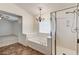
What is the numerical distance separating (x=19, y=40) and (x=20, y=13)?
1.53 feet

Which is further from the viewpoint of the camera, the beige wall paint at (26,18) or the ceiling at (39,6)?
the beige wall paint at (26,18)

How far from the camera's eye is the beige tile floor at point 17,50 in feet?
3.99

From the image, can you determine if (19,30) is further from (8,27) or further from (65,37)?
(65,37)

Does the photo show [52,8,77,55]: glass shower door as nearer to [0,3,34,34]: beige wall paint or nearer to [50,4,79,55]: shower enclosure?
[50,4,79,55]: shower enclosure

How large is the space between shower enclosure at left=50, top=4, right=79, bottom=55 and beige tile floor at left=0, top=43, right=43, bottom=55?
361mm

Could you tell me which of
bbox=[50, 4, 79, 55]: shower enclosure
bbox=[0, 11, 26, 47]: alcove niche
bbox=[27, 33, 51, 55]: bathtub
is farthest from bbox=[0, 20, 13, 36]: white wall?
bbox=[50, 4, 79, 55]: shower enclosure

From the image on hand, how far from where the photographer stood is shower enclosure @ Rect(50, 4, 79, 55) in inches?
46.7

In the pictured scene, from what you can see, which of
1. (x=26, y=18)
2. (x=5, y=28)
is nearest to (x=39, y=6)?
(x=26, y=18)

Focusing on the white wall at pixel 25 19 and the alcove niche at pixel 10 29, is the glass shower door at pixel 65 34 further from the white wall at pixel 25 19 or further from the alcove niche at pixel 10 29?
the alcove niche at pixel 10 29

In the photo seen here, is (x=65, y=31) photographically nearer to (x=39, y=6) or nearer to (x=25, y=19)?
(x=39, y=6)

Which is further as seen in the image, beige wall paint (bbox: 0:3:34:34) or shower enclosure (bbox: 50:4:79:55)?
beige wall paint (bbox: 0:3:34:34)

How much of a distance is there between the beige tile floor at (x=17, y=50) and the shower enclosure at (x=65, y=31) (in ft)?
1.18

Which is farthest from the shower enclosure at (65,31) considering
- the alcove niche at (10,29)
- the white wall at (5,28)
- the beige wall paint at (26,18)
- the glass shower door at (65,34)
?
the white wall at (5,28)

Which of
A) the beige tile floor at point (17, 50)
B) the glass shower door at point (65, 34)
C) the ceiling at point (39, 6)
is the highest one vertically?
the ceiling at point (39, 6)
